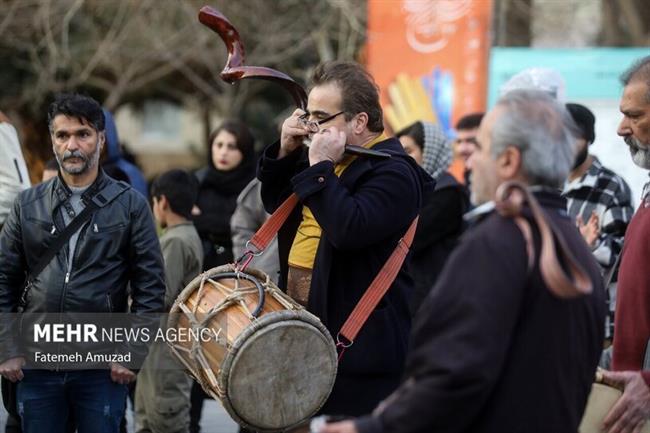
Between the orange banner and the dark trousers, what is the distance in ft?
20.5

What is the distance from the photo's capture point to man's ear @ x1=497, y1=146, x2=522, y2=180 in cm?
275

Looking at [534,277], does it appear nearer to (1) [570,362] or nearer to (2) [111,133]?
(1) [570,362]

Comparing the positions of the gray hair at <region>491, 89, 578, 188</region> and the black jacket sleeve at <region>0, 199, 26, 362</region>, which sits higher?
the gray hair at <region>491, 89, 578, 188</region>

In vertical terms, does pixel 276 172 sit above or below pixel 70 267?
above

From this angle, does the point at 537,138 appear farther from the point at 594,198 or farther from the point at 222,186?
the point at 222,186

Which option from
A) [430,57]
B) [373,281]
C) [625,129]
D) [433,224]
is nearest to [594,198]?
[433,224]

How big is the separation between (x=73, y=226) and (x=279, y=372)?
1367 millimetres

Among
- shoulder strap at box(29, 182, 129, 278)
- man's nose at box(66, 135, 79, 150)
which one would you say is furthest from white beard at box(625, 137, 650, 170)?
man's nose at box(66, 135, 79, 150)

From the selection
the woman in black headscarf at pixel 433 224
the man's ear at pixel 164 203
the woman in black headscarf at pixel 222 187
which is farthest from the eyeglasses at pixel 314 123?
the woman in black headscarf at pixel 222 187

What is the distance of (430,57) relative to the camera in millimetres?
10672

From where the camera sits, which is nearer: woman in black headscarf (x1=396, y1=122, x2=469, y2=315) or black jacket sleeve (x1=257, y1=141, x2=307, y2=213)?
black jacket sleeve (x1=257, y1=141, x2=307, y2=213)

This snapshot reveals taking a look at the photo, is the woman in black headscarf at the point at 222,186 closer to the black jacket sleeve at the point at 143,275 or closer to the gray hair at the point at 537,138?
the black jacket sleeve at the point at 143,275

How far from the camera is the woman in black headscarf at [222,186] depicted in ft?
23.7

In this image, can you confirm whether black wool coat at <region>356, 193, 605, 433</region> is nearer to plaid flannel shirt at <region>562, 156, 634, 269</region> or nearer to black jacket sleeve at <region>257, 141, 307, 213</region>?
black jacket sleeve at <region>257, 141, 307, 213</region>
